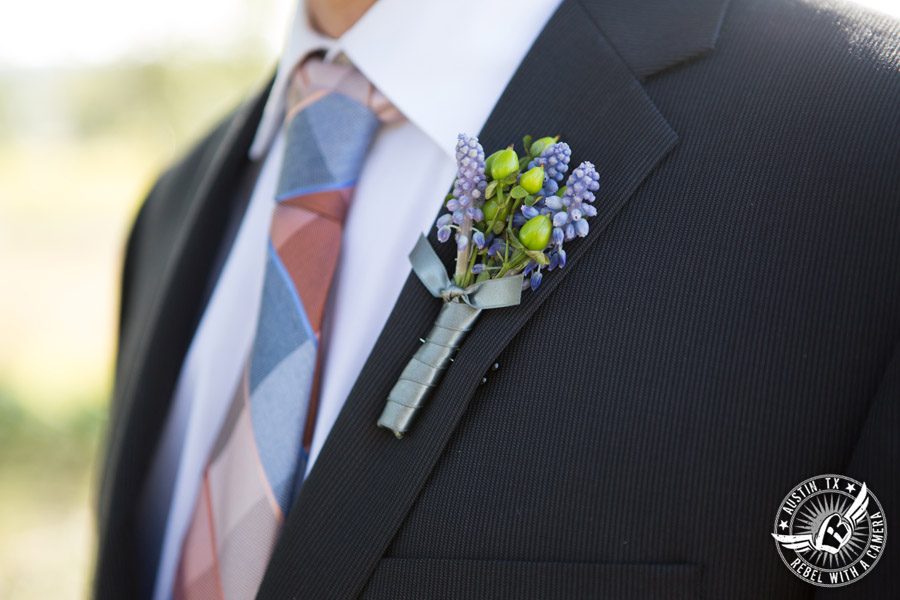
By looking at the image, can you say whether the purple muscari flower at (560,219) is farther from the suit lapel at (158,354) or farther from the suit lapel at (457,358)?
the suit lapel at (158,354)

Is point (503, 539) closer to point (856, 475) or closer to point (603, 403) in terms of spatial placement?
point (603, 403)

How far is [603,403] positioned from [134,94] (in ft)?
35.9

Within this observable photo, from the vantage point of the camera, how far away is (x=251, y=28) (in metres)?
8.89

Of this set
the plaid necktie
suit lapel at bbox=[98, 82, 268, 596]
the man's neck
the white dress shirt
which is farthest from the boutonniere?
suit lapel at bbox=[98, 82, 268, 596]

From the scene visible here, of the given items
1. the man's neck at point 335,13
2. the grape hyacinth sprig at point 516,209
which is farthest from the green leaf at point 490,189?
the man's neck at point 335,13

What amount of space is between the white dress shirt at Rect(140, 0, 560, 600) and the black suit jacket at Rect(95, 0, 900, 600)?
107 millimetres

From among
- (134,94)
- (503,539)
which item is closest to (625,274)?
(503,539)

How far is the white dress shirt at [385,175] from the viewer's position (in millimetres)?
1231

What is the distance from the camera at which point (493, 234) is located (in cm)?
104

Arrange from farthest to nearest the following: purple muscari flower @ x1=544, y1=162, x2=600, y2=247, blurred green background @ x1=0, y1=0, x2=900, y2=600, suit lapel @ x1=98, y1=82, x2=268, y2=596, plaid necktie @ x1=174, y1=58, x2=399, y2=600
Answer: blurred green background @ x1=0, y1=0, x2=900, y2=600 < suit lapel @ x1=98, y1=82, x2=268, y2=596 < plaid necktie @ x1=174, y1=58, x2=399, y2=600 < purple muscari flower @ x1=544, y1=162, x2=600, y2=247

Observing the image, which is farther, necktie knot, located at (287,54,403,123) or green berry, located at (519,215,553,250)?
necktie knot, located at (287,54,403,123)

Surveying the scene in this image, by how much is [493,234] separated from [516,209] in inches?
1.9

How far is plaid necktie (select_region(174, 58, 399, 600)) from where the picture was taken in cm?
120

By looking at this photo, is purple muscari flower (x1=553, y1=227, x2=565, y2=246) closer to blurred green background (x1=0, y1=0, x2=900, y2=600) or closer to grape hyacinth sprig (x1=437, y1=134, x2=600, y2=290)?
grape hyacinth sprig (x1=437, y1=134, x2=600, y2=290)
